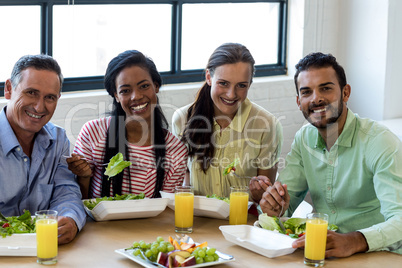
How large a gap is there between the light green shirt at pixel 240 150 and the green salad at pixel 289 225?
26.6 inches

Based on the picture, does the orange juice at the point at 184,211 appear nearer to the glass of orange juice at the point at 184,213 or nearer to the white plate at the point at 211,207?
the glass of orange juice at the point at 184,213

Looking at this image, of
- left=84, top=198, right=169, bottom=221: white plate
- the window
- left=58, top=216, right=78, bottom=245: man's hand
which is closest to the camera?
left=58, top=216, right=78, bottom=245: man's hand

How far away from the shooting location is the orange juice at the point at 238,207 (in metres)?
2.48

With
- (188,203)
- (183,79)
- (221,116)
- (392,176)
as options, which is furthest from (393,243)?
(183,79)

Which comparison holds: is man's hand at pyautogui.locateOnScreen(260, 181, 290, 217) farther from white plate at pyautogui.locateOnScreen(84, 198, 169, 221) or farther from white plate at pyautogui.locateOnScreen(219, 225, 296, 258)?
white plate at pyautogui.locateOnScreen(84, 198, 169, 221)

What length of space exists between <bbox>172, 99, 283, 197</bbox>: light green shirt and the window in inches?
47.9

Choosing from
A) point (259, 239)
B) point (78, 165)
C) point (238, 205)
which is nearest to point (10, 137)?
point (78, 165)

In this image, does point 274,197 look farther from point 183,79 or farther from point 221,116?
point 183,79

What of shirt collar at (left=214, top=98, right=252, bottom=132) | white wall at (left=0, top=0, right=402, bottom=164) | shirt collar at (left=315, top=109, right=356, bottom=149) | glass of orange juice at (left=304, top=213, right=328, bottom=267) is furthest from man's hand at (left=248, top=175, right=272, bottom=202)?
white wall at (left=0, top=0, right=402, bottom=164)

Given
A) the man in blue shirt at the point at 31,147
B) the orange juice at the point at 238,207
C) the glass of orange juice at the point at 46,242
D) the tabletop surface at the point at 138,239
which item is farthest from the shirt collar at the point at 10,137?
the orange juice at the point at 238,207

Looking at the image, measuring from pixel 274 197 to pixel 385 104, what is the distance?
2480 millimetres

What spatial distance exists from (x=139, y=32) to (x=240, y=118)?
4.55 ft

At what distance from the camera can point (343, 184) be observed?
2600 millimetres

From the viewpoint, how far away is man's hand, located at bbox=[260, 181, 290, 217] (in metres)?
2.50
